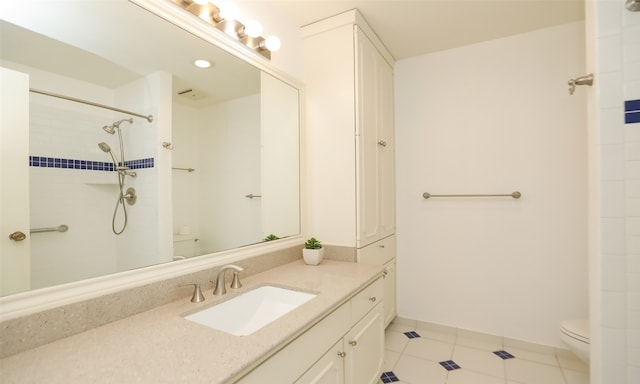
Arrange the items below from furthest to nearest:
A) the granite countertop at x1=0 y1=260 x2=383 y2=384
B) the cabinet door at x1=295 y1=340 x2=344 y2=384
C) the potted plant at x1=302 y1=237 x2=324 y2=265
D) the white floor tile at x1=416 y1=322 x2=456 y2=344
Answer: the white floor tile at x1=416 y1=322 x2=456 y2=344
the potted plant at x1=302 y1=237 x2=324 y2=265
the cabinet door at x1=295 y1=340 x2=344 y2=384
the granite countertop at x1=0 y1=260 x2=383 y2=384

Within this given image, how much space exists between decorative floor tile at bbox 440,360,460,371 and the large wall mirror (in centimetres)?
147

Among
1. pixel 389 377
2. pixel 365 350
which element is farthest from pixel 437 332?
pixel 365 350

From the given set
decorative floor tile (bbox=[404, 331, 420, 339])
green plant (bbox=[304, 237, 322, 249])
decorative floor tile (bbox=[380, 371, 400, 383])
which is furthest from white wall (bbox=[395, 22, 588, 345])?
green plant (bbox=[304, 237, 322, 249])

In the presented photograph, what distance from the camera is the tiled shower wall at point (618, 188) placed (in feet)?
3.80

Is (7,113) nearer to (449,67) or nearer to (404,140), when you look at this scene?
(404,140)

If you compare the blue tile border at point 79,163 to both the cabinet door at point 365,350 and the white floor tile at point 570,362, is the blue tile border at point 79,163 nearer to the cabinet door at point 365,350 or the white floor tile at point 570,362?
the cabinet door at point 365,350

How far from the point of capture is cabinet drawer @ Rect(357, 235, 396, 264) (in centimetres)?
182

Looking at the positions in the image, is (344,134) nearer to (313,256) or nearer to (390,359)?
(313,256)

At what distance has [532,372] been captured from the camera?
179 centimetres

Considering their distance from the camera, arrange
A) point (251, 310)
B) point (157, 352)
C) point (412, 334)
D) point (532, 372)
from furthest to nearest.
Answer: point (412, 334), point (532, 372), point (251, 310), point (157, 352)

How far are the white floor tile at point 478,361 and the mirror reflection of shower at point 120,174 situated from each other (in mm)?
2106

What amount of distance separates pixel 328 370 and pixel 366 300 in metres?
0.43

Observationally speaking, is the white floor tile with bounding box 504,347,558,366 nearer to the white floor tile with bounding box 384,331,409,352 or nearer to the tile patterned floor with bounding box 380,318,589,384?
the tile patterned floor with bounding box 380,318,589,384

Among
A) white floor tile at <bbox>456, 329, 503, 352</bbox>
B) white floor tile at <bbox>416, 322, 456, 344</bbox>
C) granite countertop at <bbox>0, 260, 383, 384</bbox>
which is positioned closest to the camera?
granite countertop at <bbox>0, 260, 383, 384</bbox>
